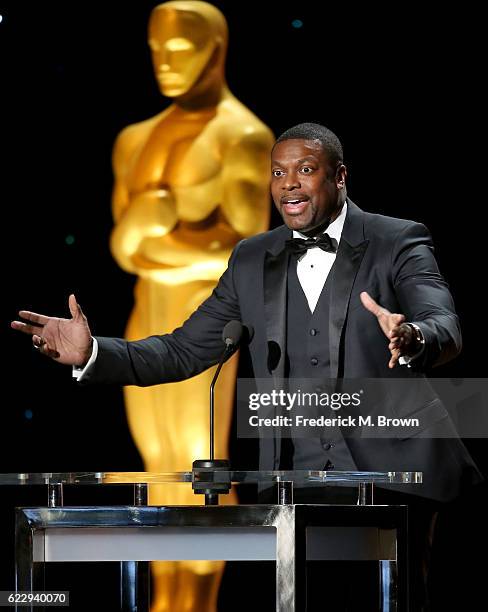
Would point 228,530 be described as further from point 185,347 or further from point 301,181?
point 301,181

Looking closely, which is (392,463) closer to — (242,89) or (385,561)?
(385,561)

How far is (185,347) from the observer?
2.85 meters

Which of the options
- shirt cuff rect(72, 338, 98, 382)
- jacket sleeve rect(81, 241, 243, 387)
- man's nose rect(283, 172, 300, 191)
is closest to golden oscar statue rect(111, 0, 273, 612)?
jacket sleeve rect(81, 241, 243, 387)

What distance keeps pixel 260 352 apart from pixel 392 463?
1.18 ft

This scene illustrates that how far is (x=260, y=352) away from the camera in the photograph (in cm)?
270

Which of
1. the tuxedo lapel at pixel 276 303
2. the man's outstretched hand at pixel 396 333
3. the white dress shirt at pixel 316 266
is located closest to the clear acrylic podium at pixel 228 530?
the man's outstretched hand at pixel 396 333

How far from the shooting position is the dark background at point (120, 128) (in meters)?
4.01

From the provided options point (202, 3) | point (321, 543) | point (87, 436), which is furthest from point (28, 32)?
point (321, 543)

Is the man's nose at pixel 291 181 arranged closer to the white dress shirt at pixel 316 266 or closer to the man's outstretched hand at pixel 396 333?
the white dress shirt at pixel 316 266

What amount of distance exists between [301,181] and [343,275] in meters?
0.23

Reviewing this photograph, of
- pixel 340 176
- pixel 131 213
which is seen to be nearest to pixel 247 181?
pixel 131 213

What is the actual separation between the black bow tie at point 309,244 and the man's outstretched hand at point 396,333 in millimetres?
528

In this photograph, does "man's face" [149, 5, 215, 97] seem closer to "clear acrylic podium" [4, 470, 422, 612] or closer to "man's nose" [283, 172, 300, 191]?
"man's nose" [283, 172, 300, 191]

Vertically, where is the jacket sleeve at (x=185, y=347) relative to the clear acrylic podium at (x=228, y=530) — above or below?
above
